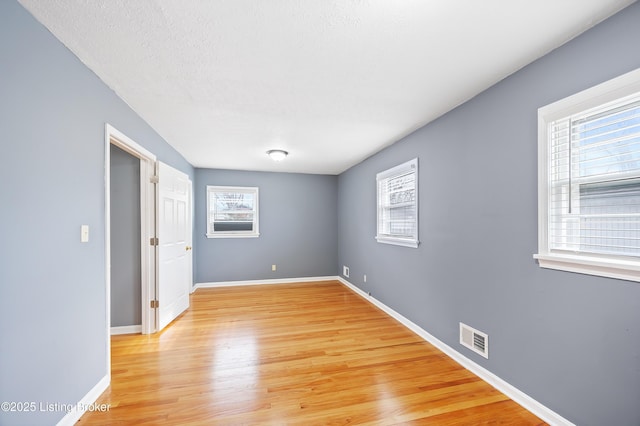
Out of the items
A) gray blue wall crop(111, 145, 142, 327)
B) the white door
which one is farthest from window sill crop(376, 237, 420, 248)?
gray blue wall crop(111, 145, 142, 327)

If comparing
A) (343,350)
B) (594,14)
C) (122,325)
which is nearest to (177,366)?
(122,325)

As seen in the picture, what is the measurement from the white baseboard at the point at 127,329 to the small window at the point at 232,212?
7.55 feet

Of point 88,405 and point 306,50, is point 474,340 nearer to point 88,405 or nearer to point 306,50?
point 306,50

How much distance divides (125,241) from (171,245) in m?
0.51

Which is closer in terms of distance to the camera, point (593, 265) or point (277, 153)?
point (593, 265)

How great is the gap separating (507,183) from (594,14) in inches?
40.4

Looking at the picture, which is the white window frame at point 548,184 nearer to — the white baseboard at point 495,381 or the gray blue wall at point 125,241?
the white baseboard at point 495,381

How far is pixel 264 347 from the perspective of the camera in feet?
8.80

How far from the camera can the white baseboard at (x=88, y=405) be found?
5.26ft

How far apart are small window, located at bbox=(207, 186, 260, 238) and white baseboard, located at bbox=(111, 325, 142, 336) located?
7.55ft

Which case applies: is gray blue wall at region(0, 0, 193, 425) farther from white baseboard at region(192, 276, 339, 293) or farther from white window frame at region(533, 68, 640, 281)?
white baseboard at region(192, 276, 339, 293)

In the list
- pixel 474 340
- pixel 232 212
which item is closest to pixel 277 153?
pixel 232 212

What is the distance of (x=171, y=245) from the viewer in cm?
342

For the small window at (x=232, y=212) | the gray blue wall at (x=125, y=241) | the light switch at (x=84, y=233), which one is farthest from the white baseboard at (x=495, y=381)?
the small window at (x=232, y=212)
